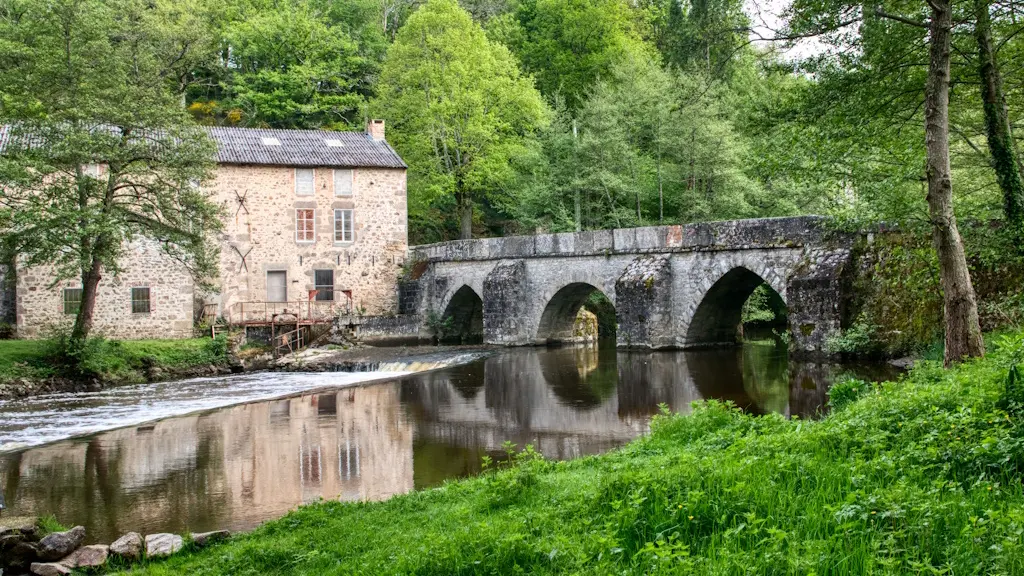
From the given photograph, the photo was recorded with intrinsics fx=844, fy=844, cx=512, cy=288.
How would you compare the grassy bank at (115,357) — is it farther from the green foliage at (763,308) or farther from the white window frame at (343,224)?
the green foliage at (763,308)

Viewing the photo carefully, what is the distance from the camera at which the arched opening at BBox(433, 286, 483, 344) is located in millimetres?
29297

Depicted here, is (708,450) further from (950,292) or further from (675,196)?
(675,196)

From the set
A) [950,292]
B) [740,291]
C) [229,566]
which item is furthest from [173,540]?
[740,291]

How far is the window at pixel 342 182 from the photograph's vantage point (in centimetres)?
2928

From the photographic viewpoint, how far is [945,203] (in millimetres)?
8703

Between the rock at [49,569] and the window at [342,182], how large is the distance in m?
23.7

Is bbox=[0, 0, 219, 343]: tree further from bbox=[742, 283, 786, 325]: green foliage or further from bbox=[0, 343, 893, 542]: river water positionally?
bbox=[742, 283, 786, 325]: green foliage

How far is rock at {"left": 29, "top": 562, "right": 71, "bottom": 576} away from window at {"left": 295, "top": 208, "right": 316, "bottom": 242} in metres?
23.4

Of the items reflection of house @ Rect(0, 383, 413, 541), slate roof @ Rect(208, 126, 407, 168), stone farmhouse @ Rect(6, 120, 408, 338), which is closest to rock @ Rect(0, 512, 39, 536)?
reflection of house @ Rect(0, 383, 413, 541)

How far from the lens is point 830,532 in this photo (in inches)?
185

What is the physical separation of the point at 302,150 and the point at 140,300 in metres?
8.00

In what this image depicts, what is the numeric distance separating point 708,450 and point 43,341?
18199mm

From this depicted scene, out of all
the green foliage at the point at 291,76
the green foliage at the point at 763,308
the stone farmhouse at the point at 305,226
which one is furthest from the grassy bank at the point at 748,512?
the green foliage at the point at 291,76

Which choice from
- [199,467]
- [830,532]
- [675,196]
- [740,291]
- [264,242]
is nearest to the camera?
[830,532]
